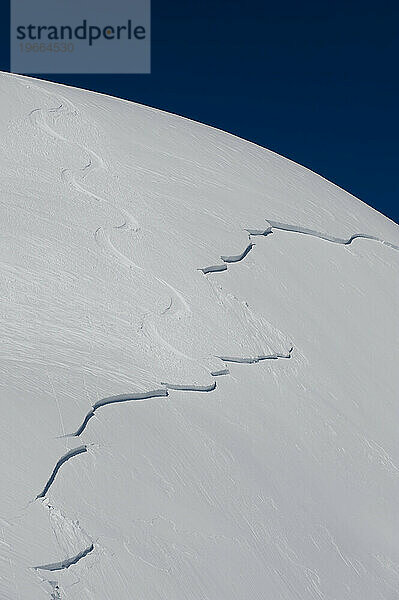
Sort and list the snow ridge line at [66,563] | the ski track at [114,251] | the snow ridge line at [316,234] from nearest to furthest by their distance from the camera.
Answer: the snow ridge line at [66,563] < the ski track at [114,251] < the snow ridge line at [316,234]

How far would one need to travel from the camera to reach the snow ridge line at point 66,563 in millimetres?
2457

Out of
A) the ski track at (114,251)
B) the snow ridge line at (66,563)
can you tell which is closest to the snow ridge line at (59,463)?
the ski track at (114,251)

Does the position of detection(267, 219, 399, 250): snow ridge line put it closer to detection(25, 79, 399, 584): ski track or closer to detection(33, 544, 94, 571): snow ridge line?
detection(25, 79, 399, 584): ski track

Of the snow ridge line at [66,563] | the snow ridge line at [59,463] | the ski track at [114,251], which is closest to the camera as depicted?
the snow ridge line at [66,563]

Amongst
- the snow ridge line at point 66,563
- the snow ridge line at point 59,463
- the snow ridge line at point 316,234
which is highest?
the snow ridge line at point 316,234

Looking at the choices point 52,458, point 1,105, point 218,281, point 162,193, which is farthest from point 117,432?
point 1,105

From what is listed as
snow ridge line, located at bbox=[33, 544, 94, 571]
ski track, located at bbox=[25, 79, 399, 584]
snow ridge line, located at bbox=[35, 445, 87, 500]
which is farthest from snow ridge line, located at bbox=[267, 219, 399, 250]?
snow ridge line, located at bbox=[33, 544, 94, 571]

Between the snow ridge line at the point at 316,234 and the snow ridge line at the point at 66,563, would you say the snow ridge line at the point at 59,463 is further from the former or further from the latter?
the snow ridge line at the point at 316,234

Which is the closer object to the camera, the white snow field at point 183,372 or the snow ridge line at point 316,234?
the white snow field at point 183,372

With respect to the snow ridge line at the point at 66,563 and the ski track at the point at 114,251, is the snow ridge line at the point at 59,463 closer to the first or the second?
the ski track at the point at 114,251

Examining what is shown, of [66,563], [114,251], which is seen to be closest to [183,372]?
[114,251]

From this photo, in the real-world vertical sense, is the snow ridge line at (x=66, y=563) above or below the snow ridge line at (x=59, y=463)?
below

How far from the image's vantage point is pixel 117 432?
10.3 feet

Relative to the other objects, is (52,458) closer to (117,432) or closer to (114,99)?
(117,432)
